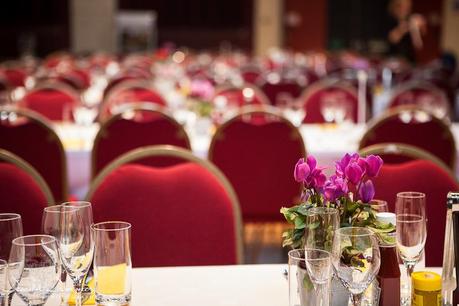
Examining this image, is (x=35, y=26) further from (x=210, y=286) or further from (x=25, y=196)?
(x=210, y=286)

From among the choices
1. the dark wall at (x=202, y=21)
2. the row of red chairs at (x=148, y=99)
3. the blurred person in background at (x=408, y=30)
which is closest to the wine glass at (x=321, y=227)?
the row of red chairs at (x=148, y=99)

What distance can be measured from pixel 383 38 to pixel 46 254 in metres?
22.5

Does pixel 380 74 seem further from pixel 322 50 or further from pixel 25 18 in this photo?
pixel 25 18

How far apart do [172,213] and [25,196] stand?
0.49 m

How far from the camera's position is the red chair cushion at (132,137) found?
4078mm

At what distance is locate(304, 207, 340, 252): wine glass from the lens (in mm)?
1590

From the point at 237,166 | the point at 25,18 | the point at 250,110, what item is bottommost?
the point at 237,166

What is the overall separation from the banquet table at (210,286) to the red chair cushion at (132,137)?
2.04 meters

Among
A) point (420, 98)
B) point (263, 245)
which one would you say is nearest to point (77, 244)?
point (263, 245)

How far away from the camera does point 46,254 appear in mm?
1624

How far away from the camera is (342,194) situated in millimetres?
1671

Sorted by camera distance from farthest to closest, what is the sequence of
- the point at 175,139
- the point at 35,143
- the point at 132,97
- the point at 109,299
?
the point at 132,97 → the point at 175,139 → the point at 35,143 → the point at 109,299

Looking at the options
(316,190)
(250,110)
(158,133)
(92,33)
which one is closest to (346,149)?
(250,110)

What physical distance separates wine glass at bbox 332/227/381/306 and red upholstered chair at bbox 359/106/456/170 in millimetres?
2556
